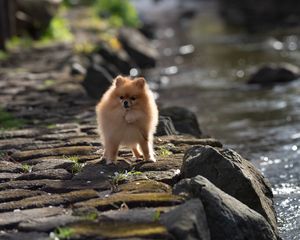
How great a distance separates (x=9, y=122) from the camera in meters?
10.3

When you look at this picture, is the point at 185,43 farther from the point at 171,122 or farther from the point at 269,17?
the point at 171,122

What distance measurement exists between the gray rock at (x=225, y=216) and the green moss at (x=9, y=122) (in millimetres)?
4775

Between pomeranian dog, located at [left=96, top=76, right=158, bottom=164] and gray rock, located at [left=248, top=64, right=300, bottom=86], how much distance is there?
441 inches

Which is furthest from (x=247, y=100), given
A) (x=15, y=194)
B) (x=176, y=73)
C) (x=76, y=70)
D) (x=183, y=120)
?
(x=15, y=194)

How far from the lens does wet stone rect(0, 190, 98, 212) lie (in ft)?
20.0

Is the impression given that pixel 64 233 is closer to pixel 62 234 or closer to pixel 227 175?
pixel 62 234

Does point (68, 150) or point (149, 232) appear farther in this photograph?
point (68, 150)

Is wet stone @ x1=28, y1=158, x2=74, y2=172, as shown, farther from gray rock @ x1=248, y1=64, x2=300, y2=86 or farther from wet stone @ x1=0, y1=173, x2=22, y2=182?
gray rock @ x1=248, y1=64, x2=300, y2=86

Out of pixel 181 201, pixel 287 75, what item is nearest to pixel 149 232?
pixel 181 201

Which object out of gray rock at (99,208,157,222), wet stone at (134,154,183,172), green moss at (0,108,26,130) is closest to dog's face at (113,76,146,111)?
wet stone at (134,154,183,172)

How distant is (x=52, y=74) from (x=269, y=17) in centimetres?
2697

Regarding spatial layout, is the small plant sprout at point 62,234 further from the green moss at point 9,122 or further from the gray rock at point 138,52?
the gray rock at point 138,52

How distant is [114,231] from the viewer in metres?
5.14

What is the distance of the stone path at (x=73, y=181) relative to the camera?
5.35 m
